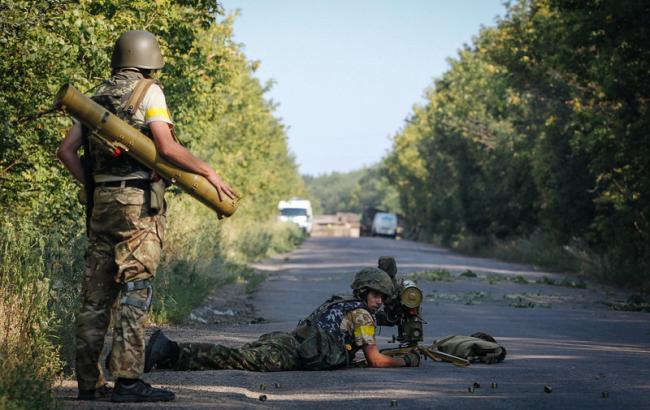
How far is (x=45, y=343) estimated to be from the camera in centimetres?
809

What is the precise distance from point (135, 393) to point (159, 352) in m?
1.61

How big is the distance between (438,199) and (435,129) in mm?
6822

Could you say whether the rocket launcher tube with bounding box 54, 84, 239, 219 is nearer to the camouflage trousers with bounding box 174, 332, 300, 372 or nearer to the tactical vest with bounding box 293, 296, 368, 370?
the camouflage trousers with bounding box 174, 332, 300, 372

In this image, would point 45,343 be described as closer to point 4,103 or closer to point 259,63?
point 4,103

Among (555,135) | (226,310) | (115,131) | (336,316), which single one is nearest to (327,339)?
(336,316)

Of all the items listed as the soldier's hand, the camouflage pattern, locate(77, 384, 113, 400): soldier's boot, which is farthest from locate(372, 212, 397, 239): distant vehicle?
locate(77, 384, 113, 400): soldier's boot

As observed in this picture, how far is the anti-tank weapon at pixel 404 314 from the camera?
30.8 ft

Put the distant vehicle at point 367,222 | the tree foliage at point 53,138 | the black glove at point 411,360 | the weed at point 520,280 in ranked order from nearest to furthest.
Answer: the tree foliage at point 53,138
the black glove at point 411,360
the weed at point 520,280
the distant vehicle at point 367,222

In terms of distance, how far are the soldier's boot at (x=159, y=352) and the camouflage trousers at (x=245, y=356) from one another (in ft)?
0.23

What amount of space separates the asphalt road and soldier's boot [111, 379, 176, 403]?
0.08 metres

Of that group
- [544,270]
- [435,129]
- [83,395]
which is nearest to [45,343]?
[83,395]

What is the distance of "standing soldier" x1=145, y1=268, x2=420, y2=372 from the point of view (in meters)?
9.23

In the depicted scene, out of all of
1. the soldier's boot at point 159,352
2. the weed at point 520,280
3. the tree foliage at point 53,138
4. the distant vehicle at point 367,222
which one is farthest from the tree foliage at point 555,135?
the distant vehicle at point 367,222

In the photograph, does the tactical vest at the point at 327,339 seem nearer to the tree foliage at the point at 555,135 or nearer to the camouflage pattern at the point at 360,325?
the camouflage pattern at the point at 360,325
